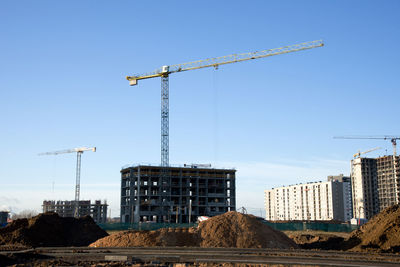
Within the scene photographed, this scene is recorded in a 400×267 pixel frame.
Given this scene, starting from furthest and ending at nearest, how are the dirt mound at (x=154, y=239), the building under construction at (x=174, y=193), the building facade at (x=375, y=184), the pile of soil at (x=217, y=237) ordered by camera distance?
1. the building facade at (x=375, y=184)
2. the building under construction at (x=174, y=193)
3. the dirt mound at (x=154, y=239)
4. the pile of soil at (x=217, y=237)

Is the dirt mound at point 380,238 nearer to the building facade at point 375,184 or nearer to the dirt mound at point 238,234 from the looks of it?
the dirt mound at point 238,234

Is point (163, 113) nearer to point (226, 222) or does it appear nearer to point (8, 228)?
point (8, 228)

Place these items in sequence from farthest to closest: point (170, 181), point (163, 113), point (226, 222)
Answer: point (170, 181) < point (163, 113) < point (226, 222)

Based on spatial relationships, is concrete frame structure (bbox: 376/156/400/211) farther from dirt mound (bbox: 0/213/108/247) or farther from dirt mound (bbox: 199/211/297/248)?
dirt mound (bbox: 199/211/297/248)

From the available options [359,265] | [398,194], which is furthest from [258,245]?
[398,194]

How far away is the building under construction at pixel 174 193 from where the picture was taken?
439 feet

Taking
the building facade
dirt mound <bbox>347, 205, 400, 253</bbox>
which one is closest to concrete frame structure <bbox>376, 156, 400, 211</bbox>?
the building facade

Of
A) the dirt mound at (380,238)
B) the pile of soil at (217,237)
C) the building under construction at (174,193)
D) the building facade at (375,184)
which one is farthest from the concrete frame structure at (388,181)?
the pile of soil at (217,237)

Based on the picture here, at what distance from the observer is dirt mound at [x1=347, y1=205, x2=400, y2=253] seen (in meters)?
38.5

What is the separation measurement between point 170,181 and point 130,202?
48.4ft

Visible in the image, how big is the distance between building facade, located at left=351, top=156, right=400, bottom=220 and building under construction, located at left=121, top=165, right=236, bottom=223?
71.8 metres

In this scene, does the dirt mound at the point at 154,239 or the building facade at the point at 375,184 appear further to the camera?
the building facade at the point at 375,184

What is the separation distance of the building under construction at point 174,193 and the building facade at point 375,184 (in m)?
71.8

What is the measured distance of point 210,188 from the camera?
5694 inches
